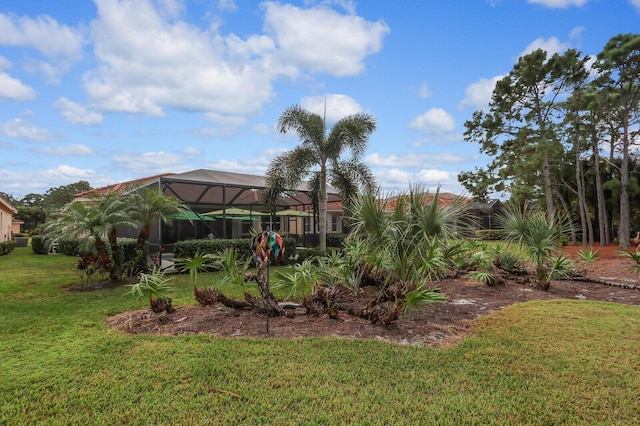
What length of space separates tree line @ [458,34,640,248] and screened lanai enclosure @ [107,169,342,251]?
31.7ft

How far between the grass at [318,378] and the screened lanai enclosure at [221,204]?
7.20 metres

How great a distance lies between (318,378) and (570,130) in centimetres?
1937

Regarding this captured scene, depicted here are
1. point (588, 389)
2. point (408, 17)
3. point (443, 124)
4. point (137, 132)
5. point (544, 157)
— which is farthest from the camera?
point (544, 157)

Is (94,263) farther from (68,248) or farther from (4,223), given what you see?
(4,223)

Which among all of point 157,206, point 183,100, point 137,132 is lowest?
point 157,206

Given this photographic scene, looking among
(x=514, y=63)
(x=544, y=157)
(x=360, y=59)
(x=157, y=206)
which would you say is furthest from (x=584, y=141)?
(x=157, y=206)

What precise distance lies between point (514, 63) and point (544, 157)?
582 cm

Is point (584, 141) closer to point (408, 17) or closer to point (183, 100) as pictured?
point (408, 17)

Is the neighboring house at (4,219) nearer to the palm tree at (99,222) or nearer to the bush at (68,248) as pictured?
the bush at (68,248)

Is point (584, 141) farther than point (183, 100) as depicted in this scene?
→ Yes

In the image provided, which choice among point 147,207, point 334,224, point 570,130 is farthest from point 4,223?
point 570,130

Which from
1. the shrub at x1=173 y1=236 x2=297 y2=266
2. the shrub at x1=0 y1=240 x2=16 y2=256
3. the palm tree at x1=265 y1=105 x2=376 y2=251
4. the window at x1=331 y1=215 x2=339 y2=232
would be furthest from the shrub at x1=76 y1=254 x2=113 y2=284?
the window at x1=331 y1=215 x2=339 y2=232

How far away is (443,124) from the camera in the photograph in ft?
47.9

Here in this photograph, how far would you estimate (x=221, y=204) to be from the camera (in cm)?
1912
